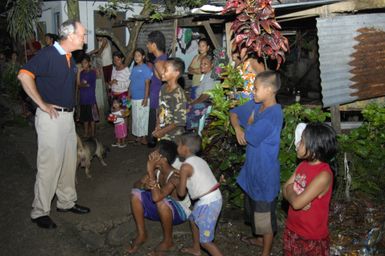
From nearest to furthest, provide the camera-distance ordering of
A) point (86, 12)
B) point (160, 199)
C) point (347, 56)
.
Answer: point (160, 199) < point (347, 56) < point (86, 12)

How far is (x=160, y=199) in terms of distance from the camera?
405 centimetres

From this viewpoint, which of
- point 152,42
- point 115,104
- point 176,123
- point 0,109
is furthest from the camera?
point 0,109

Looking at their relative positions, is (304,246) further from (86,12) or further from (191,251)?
(86,12)

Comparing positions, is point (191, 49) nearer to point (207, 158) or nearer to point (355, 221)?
point (207, 158)

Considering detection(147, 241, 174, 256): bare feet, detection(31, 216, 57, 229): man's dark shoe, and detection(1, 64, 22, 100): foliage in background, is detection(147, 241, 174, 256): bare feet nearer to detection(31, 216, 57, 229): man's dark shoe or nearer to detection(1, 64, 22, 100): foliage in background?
detection(31, 216, 57, 229): man's dark shoe

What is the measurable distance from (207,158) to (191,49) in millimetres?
7811

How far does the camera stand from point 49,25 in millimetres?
13445

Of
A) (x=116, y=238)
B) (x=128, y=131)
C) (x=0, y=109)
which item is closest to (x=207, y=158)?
(x=116, y=238)

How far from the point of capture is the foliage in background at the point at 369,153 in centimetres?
490

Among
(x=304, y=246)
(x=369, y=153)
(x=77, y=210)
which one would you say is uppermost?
(x=369, y=153)

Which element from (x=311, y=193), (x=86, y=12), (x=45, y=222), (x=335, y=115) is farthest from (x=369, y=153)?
(x=86, y=12)

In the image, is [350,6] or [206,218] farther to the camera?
[350,6]

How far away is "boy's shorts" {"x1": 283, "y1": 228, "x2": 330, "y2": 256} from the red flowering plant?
217 cm

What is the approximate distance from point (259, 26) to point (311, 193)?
2.22m
